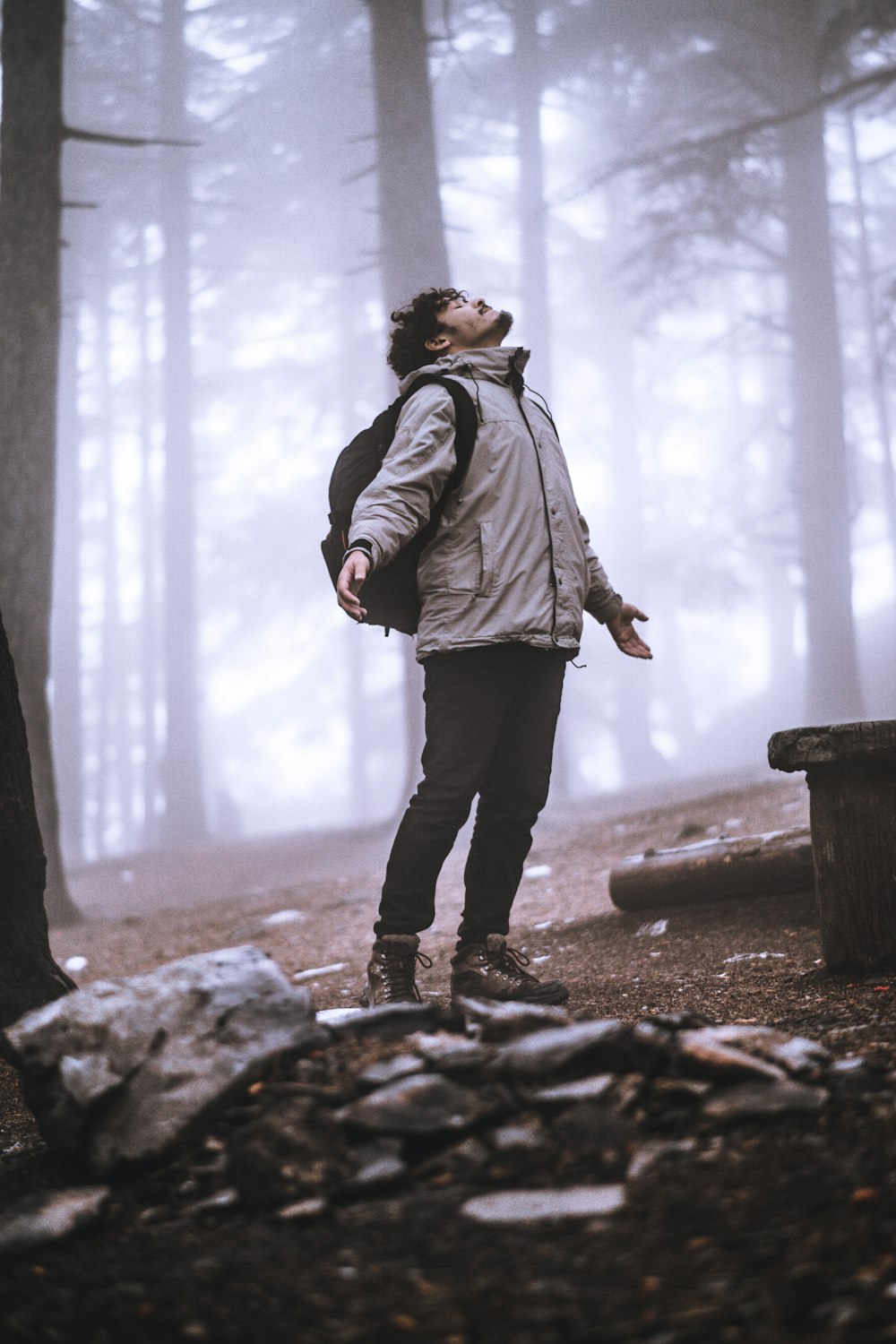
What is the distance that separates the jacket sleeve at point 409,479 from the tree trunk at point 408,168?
22.2 ft

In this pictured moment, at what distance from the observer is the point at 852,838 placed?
11.3 ft

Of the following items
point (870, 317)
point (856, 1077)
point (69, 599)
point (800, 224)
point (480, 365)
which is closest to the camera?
point (856, 1077)

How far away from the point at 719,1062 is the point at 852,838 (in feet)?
4.87

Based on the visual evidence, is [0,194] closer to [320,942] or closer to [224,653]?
[320,942]

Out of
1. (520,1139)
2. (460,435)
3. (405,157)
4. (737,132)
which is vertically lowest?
(520,1139)

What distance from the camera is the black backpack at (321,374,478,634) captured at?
361cm

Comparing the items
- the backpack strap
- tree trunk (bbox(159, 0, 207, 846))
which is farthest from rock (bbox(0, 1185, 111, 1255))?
tree trunk (bbox(159, 0, 207, 846))

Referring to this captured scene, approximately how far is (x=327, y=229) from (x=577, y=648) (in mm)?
21932

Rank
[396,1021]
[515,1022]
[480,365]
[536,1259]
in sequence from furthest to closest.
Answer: [480,365] < [396,1021] < [515,1022] < [536,1259]

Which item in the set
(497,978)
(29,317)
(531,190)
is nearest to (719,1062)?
(497,978)

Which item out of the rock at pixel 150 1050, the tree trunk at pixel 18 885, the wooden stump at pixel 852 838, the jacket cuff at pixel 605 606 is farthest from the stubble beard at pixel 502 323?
the rock at pixel 150 1050

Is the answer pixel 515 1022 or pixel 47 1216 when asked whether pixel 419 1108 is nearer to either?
pixel 515 1022

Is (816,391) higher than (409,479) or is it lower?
higher

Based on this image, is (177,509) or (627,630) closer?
(627,630)
